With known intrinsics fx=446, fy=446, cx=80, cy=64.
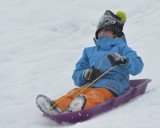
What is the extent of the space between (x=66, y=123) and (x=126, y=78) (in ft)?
3.01

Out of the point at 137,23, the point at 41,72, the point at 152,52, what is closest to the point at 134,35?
the point at 137,23

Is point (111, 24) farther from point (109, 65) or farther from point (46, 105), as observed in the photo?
point (46, 105)

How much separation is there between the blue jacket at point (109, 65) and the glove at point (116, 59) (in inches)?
3.4

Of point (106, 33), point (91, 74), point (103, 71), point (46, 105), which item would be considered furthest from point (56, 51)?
point (46, 105)

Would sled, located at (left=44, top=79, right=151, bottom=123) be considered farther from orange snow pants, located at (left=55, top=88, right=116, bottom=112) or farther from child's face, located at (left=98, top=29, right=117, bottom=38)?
child's face, located at (left=98, top=29, right=117, bottom=38)

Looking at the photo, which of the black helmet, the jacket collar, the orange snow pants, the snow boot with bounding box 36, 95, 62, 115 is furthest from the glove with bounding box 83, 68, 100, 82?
the black helmet

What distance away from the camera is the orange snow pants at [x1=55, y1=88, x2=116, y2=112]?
160 inches

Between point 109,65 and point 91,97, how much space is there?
609mm

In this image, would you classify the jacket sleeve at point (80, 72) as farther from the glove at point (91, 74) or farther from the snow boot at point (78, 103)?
the snow boot at point (78, 103)

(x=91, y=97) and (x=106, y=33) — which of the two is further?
(x=106, y=33)

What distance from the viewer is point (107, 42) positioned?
15.7 ft

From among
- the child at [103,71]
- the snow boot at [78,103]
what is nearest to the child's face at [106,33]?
the child at [103,71]

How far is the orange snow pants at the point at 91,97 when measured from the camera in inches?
160

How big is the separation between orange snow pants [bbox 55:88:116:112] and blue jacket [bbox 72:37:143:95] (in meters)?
0.08
